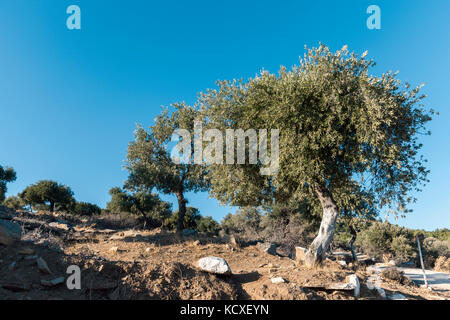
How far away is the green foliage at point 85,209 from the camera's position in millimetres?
43803

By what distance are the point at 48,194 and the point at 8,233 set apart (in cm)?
3762

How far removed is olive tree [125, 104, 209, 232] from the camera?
74.9ft

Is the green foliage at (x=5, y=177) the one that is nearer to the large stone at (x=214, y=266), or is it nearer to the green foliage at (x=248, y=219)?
the green foliage at (x=248, y=219)

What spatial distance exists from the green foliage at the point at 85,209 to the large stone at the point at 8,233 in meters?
38.9

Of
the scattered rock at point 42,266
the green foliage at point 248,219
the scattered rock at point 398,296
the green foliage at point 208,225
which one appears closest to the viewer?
the scattered rock at point 42,266

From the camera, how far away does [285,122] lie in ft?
41.0

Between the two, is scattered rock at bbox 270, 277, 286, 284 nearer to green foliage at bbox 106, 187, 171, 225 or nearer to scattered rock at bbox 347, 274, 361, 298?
scattered rock at bbox 347, 274, 361, 298

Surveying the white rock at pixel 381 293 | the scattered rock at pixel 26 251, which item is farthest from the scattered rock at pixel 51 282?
the white rock at pixel 381 293

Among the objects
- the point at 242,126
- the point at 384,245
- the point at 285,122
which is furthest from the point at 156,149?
the point at 384,245

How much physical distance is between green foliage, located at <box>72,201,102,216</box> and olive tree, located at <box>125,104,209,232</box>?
25446 millimetres

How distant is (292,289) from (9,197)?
2227 inches

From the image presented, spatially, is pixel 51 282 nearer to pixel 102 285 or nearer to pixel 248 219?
pixel 102 285

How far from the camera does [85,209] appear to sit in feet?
149

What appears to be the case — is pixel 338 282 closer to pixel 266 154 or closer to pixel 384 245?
pixel 266 154
